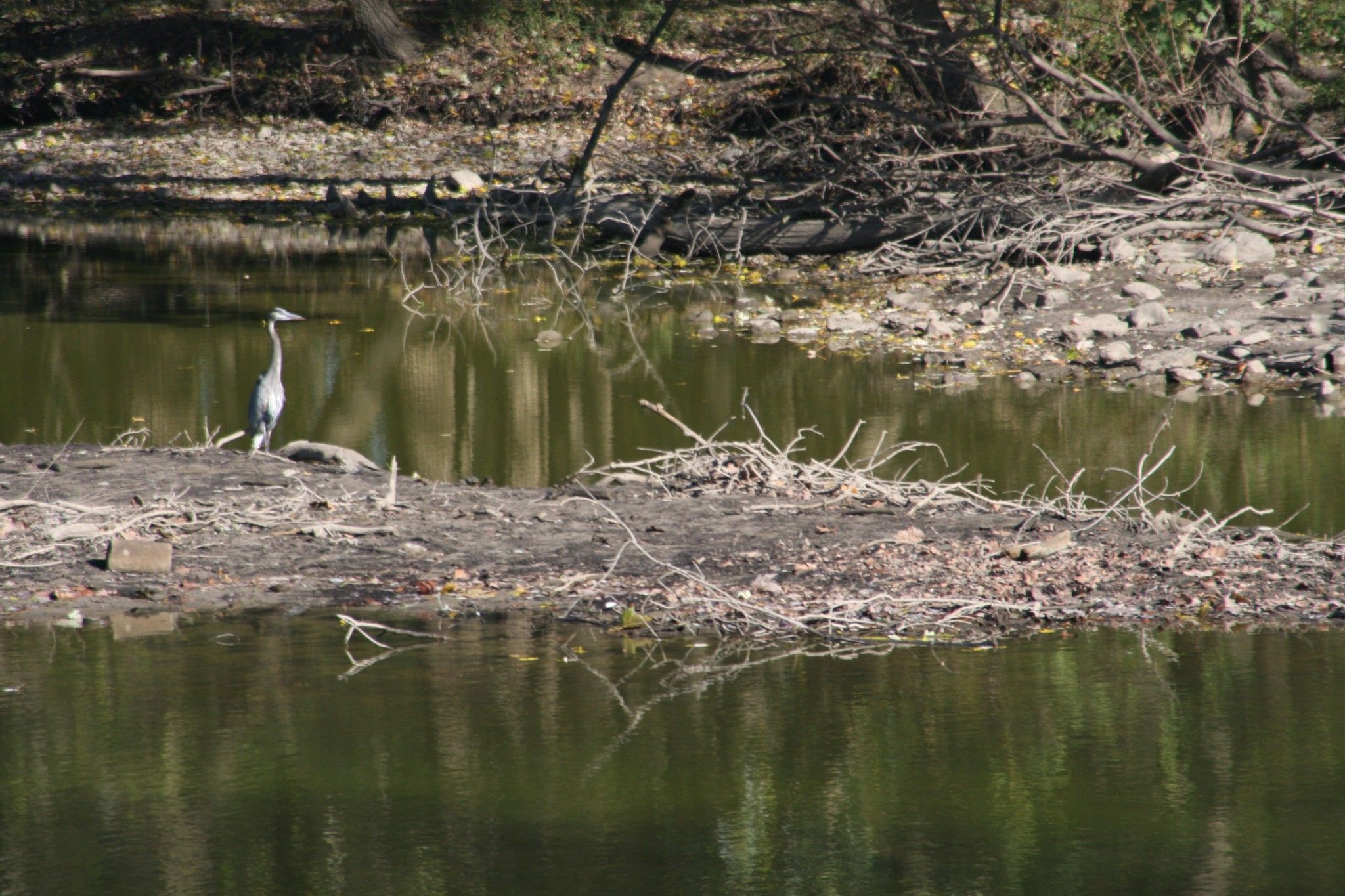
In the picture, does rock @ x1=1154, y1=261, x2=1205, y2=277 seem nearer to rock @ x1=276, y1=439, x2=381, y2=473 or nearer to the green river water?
the green river water

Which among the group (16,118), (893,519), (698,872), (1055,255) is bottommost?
(698,872)

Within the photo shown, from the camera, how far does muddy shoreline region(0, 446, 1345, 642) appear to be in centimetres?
648

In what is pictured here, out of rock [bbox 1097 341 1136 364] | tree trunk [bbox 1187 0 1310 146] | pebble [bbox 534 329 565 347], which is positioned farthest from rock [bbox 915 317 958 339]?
tree trunk [bbox 1187 0 1310 146]

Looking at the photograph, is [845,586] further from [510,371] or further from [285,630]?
[510,371]

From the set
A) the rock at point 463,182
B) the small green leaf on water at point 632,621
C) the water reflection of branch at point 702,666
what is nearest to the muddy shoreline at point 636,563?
the small green leaf on water at point 632,621

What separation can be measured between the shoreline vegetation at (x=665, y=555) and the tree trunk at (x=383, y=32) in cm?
2022

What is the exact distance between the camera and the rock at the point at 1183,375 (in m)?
12.1

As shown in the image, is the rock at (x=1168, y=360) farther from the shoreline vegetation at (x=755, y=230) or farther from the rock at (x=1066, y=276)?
the rock at (x=1066, y=276)

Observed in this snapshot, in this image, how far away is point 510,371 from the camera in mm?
13047

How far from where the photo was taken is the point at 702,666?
19.7 ft

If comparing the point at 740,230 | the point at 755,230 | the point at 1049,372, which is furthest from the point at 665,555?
the point at 755,230

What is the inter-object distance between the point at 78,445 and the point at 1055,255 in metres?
9.53

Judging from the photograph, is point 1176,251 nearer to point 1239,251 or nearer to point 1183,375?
point 1239,251

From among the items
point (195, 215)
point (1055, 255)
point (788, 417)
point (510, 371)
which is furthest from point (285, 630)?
point (195, 215)
